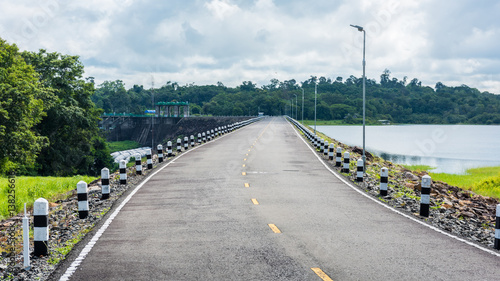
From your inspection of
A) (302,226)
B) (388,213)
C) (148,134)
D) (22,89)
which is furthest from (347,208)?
(148,134)

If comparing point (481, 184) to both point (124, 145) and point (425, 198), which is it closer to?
point (425, 198)

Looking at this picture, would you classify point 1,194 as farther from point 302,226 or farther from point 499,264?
point 499,264

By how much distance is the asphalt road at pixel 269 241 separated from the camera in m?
7.00

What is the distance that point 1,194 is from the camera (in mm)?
21047

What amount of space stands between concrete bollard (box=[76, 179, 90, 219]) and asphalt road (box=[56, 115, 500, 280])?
859mm

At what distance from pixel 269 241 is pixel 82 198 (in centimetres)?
500

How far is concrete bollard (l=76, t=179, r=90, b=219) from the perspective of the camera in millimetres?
11208

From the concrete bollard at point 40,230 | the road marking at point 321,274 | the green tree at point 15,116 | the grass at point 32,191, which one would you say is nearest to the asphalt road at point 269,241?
the road marking at point 321,274

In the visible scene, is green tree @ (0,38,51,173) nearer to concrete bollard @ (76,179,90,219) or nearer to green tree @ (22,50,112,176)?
green tree @ (22,50,112,176)

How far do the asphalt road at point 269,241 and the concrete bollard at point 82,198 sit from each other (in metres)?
0.86

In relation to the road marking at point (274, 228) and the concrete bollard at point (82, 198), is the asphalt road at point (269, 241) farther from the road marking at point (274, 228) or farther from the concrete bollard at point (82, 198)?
the concrete bollard at point (82, 198)

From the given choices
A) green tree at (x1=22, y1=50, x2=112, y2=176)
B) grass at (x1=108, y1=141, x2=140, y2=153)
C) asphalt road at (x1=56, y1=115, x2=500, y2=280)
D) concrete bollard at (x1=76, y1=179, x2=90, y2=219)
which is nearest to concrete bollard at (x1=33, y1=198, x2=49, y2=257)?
asphalt road at (x1=56, y1=115, x2=500, y2=280)

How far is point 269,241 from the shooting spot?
28.7ft

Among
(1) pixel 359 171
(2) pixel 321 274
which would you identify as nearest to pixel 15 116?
A: (1) pixel 359 171
